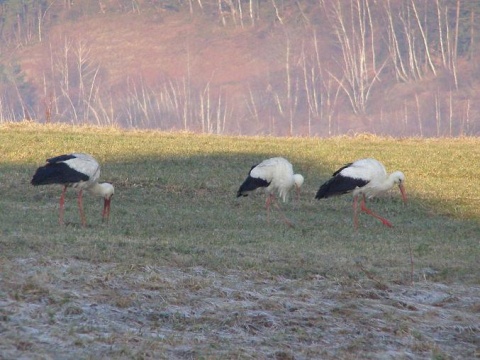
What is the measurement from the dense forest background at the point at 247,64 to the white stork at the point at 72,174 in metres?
42.0

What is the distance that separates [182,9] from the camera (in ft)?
233

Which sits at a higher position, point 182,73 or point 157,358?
point 157,358

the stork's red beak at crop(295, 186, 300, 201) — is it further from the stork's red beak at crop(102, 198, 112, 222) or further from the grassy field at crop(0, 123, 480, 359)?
the stork's red beak at crop(102, 198, 112, 222)

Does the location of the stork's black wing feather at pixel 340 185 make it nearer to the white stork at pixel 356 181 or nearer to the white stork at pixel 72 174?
the white stork at pixel 356 181

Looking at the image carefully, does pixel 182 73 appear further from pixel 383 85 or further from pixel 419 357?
pixel 419 357

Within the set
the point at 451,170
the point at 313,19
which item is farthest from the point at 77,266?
the point at 313,19

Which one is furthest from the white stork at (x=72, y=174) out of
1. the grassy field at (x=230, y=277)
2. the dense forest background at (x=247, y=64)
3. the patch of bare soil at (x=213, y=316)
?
the dense forest background at (x=247, y=64)

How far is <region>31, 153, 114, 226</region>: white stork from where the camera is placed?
47.6 ft

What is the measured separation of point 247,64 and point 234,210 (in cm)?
4882

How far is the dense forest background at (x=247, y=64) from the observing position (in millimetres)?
61781

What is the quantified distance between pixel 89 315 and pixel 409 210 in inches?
418

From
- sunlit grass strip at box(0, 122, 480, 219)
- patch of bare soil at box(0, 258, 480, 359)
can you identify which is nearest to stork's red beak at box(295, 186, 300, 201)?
sunlit grass strip at box(0, 122, 480, 219)

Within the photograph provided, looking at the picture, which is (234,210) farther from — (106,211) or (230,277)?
(230,277)

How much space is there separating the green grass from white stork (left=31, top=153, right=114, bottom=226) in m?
0.44
